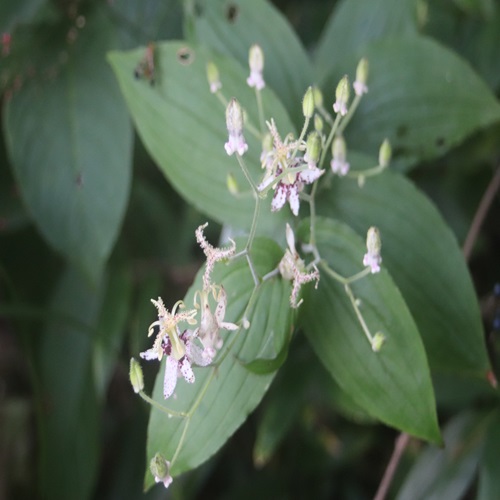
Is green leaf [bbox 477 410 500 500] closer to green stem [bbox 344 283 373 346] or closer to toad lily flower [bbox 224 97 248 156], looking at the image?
green stem [bbox 344 283 373 346]

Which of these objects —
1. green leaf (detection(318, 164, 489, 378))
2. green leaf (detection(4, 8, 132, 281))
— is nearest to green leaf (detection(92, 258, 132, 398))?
green leaf (detection(4, 8, 132, 281))

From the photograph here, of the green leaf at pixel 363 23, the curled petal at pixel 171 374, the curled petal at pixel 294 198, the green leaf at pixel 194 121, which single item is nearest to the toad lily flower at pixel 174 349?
the curled petal at pixel 171 374

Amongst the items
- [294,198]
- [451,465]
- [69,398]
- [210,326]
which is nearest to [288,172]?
[294,198]

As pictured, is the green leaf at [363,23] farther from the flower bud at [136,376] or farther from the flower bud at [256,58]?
the flower bud at [136,376]

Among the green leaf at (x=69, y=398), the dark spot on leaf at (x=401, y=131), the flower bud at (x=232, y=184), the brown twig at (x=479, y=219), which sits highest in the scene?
the flower bud at (x=232, y=184)

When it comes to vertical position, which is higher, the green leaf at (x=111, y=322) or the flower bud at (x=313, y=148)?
the flower bud at (x=313, y=148)

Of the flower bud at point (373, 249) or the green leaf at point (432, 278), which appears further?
the green leaf at point (432, 278)

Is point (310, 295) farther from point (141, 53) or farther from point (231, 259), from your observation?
point (141, 53)
